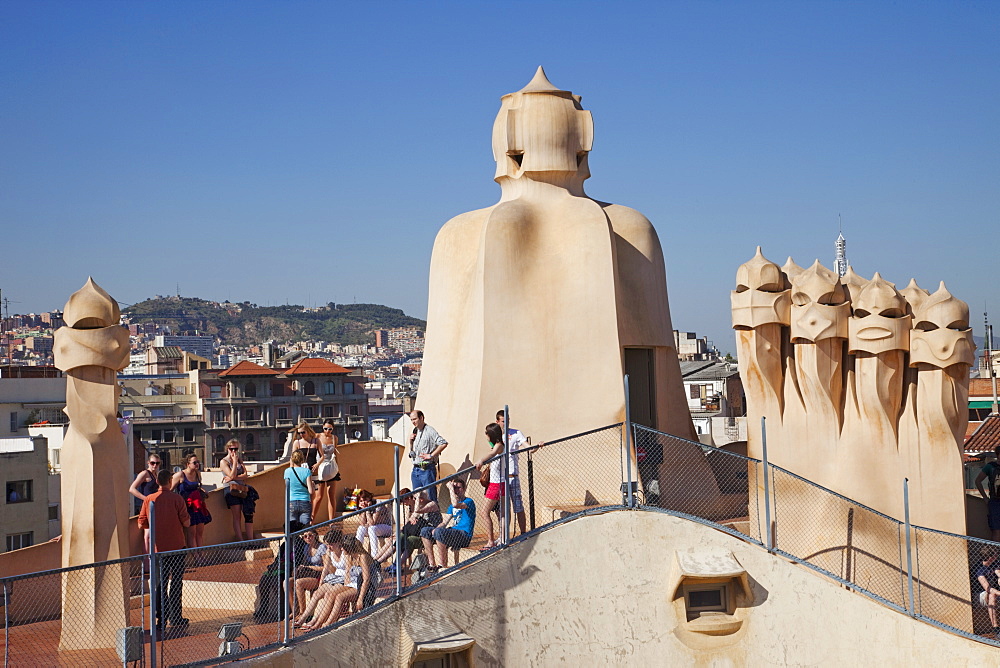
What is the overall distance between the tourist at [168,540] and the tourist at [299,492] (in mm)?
1436

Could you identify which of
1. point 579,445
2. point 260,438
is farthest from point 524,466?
point 260,438

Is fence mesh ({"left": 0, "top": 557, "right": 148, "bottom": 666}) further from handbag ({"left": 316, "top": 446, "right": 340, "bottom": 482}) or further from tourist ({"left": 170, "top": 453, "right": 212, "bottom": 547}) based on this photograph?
handbag ({"left": 316, "top": 446, "right": 340, "bottom": 482})

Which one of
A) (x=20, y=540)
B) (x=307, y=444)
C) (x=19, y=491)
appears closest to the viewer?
(x=307, y=444)

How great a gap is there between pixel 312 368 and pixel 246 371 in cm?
455

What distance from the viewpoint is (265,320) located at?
179500 millimetres

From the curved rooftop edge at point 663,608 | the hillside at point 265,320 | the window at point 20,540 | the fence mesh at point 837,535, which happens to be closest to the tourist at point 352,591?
the curved rooftop edge at point 663,608

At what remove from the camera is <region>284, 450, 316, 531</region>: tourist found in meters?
14.2

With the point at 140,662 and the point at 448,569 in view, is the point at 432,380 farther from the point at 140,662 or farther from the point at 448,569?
the point at 140,662

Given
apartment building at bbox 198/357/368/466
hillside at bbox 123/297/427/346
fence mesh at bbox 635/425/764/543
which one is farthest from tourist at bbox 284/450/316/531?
hillside at bbox 123/297/427/346

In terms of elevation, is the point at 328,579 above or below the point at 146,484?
below

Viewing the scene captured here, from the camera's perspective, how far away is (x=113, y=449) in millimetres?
12141

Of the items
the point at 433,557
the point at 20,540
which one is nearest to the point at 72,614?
the point at 433,557

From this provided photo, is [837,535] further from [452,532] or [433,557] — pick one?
[433,557]

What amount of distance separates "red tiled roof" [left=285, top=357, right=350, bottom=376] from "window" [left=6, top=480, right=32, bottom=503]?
4209cm
